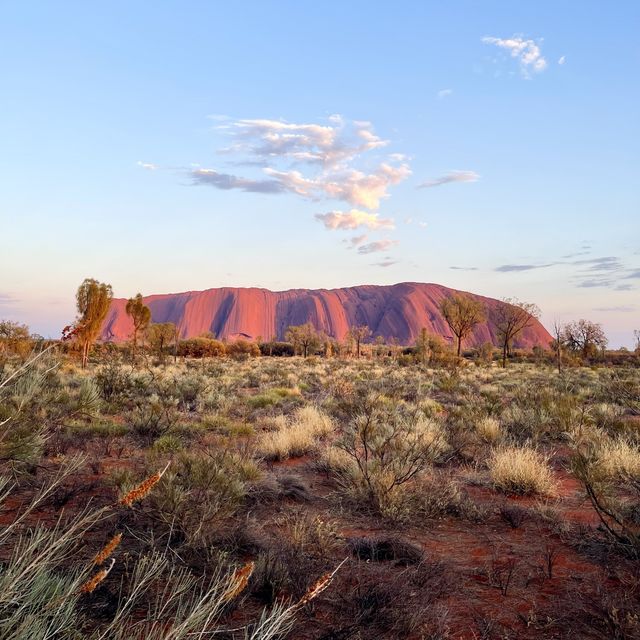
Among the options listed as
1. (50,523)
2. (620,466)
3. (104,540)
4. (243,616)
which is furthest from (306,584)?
(620,466)

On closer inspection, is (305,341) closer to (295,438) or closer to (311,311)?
(295,438)

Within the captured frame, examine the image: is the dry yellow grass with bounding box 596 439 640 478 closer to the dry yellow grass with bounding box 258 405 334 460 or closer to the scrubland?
the scrubland

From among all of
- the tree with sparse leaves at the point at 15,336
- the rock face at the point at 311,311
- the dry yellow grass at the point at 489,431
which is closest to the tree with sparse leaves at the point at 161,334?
the tree with sparse leaves at the point at 15,336

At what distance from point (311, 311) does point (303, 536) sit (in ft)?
548

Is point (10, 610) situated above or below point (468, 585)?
above

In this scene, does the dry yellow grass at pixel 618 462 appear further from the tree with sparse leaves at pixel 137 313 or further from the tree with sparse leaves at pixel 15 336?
the tree with sparse leaves at pixel 137 313

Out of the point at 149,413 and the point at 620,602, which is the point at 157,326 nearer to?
the point at 149,413

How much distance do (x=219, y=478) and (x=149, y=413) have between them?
5.11 m

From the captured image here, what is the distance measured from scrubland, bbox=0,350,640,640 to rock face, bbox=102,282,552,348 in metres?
144

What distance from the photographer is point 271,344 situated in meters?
64.7

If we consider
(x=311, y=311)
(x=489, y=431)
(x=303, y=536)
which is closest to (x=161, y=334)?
(x=489, y=431)

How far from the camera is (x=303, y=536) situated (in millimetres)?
4238

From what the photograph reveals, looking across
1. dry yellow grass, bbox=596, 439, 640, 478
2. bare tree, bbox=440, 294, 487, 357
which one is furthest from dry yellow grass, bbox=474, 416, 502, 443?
bare tree, bbox=440, 294, 487, 357

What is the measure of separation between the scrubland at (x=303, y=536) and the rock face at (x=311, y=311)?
144049 mm
